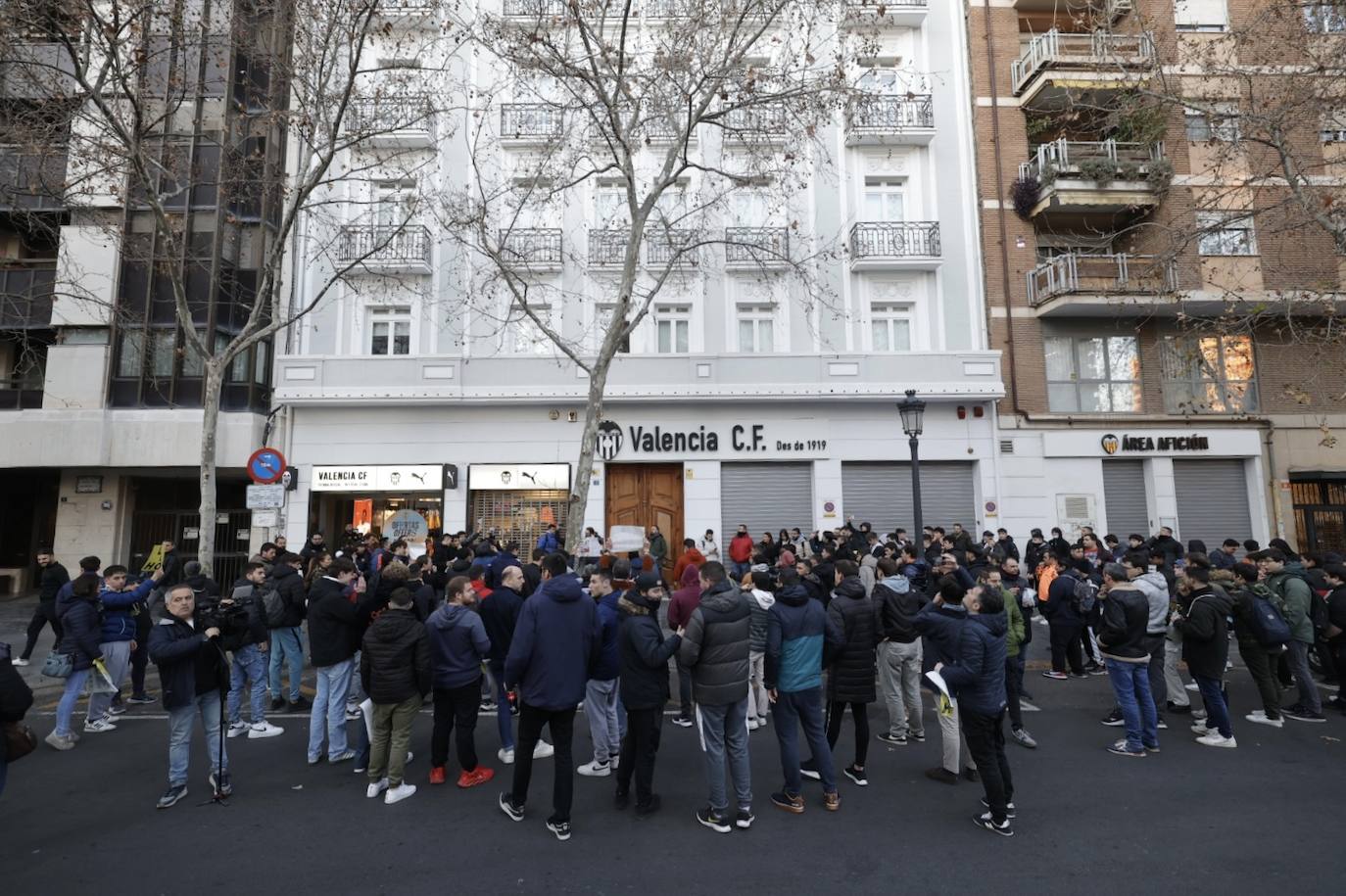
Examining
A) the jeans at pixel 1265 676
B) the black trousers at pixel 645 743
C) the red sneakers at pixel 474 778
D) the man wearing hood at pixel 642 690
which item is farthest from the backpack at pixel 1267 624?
the red sneakers at pixel 474 778

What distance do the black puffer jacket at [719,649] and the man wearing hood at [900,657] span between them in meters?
2.07

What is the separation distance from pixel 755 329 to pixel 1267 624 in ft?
39.4

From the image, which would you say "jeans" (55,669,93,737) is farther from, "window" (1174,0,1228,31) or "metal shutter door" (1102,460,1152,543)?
"window" (1174,0,1228,31)

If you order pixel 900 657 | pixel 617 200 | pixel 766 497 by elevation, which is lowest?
Answer: pixel 900 657

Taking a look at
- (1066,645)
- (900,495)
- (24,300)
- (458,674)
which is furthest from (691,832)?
(24,300)

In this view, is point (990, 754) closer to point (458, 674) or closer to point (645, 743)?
point (645, 743)

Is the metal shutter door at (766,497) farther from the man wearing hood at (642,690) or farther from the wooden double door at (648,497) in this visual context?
the man wearing hood at (642,690)

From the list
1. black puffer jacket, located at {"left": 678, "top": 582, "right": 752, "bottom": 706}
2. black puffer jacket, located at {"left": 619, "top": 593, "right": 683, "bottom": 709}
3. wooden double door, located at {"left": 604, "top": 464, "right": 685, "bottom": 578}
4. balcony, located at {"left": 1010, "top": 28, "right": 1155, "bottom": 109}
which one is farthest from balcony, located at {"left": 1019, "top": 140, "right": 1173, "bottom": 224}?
black puffer jacket, located at {"left": 619, "top": 593, "right": 683, "bottom": 709}

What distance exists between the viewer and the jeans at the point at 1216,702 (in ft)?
21.4

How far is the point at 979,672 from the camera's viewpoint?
190 inches

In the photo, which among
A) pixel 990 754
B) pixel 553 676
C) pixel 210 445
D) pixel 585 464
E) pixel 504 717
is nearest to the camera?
pixel 990 754

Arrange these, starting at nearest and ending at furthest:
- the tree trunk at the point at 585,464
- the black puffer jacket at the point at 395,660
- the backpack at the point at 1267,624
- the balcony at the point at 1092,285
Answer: the black puffer jacket at the point at 395,660
the backpack at the point at 1267,624
the tree trunk at the point at 585,464
the balcony at the point at 1092,285

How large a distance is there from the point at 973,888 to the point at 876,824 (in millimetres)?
914

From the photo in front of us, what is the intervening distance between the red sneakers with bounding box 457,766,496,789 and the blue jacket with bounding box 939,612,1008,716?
3.94m
